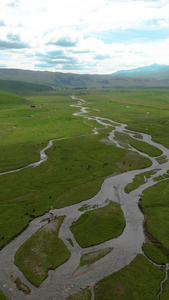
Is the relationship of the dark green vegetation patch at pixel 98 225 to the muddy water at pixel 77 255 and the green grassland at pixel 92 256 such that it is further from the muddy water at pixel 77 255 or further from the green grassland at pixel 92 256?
the green grassland at pixel 92 256

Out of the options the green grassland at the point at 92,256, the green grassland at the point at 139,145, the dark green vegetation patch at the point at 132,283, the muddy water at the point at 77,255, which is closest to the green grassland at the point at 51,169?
the muddy water at the point at 77,255

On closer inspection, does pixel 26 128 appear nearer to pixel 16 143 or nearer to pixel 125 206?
pixel 16 143

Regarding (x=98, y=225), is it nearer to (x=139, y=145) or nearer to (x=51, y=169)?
(x=51, y=169)

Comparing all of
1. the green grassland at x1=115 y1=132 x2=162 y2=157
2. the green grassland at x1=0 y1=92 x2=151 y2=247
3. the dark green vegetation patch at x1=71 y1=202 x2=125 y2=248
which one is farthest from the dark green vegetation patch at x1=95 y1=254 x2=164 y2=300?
the green grassland at x1=115 y1=132 x2=162 y2=157

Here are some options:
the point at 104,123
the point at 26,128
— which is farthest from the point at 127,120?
the point at 26,128

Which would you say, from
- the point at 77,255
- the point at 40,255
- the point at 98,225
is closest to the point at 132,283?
the point at 77,255

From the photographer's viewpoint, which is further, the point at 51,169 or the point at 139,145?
the point at 139,145
